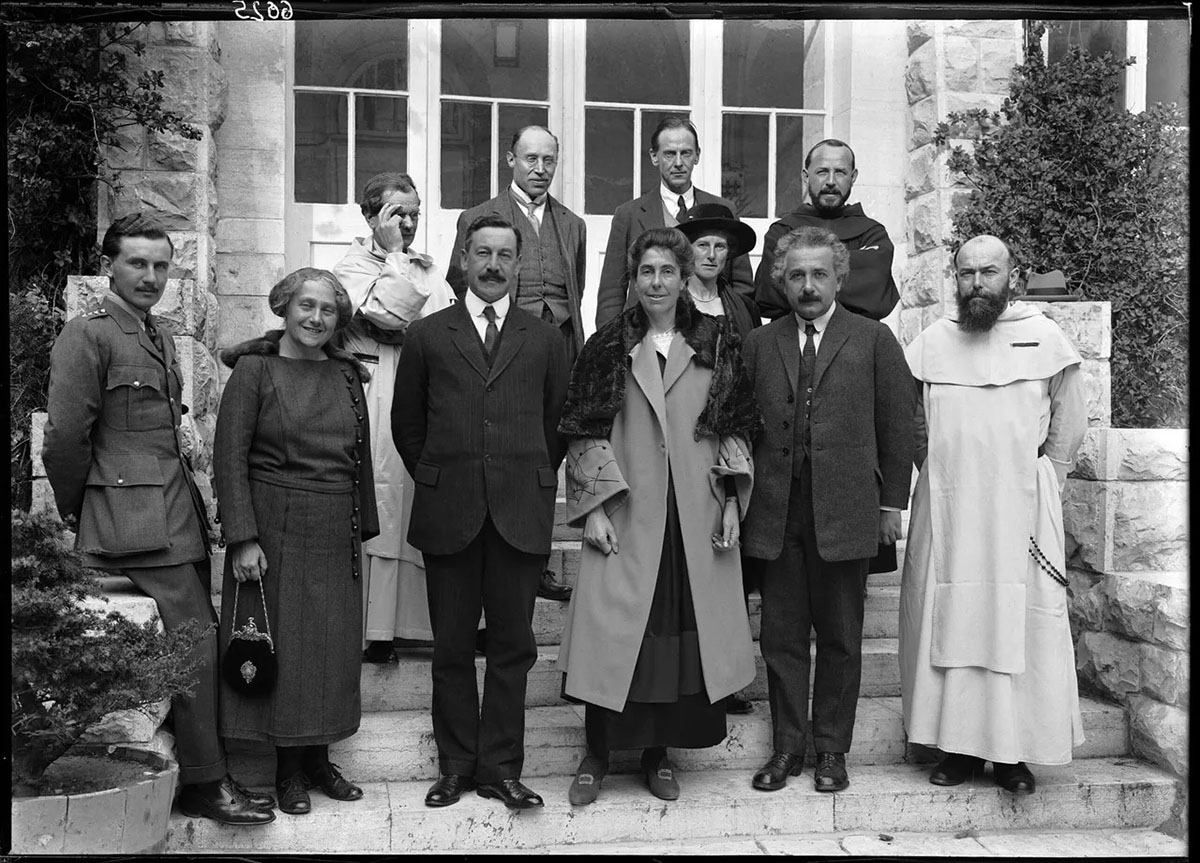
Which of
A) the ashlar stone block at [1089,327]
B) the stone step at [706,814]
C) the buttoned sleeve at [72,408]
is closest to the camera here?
the buttoned sleeve at [72,408]

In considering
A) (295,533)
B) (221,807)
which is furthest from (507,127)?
(221,807)

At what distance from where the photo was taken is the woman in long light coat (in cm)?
439

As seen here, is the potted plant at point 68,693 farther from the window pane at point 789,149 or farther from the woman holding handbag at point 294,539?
the window pane at point 789,149

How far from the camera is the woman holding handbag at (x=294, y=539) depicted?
4.20 meters

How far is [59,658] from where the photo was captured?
3.56m

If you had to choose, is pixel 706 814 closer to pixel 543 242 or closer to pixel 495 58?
pixel 543 242

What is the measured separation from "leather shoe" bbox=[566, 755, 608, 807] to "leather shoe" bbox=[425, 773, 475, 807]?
391 mm

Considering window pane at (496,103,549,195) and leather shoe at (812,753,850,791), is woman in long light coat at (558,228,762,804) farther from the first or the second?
window pane at (496,103,549,195)

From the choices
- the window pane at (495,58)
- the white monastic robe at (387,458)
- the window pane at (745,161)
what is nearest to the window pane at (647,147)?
the window pane at (745,161)

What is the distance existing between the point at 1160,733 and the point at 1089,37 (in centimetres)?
413

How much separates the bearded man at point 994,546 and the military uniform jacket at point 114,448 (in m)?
2.79

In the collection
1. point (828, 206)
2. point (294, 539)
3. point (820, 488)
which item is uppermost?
point (828, 206)

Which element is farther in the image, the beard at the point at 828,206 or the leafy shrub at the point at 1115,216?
the leafy shrub at the point at 1115,216

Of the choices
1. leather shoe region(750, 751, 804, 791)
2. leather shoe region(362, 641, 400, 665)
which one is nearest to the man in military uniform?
leather shoe region(362, 641, 400, 665)
